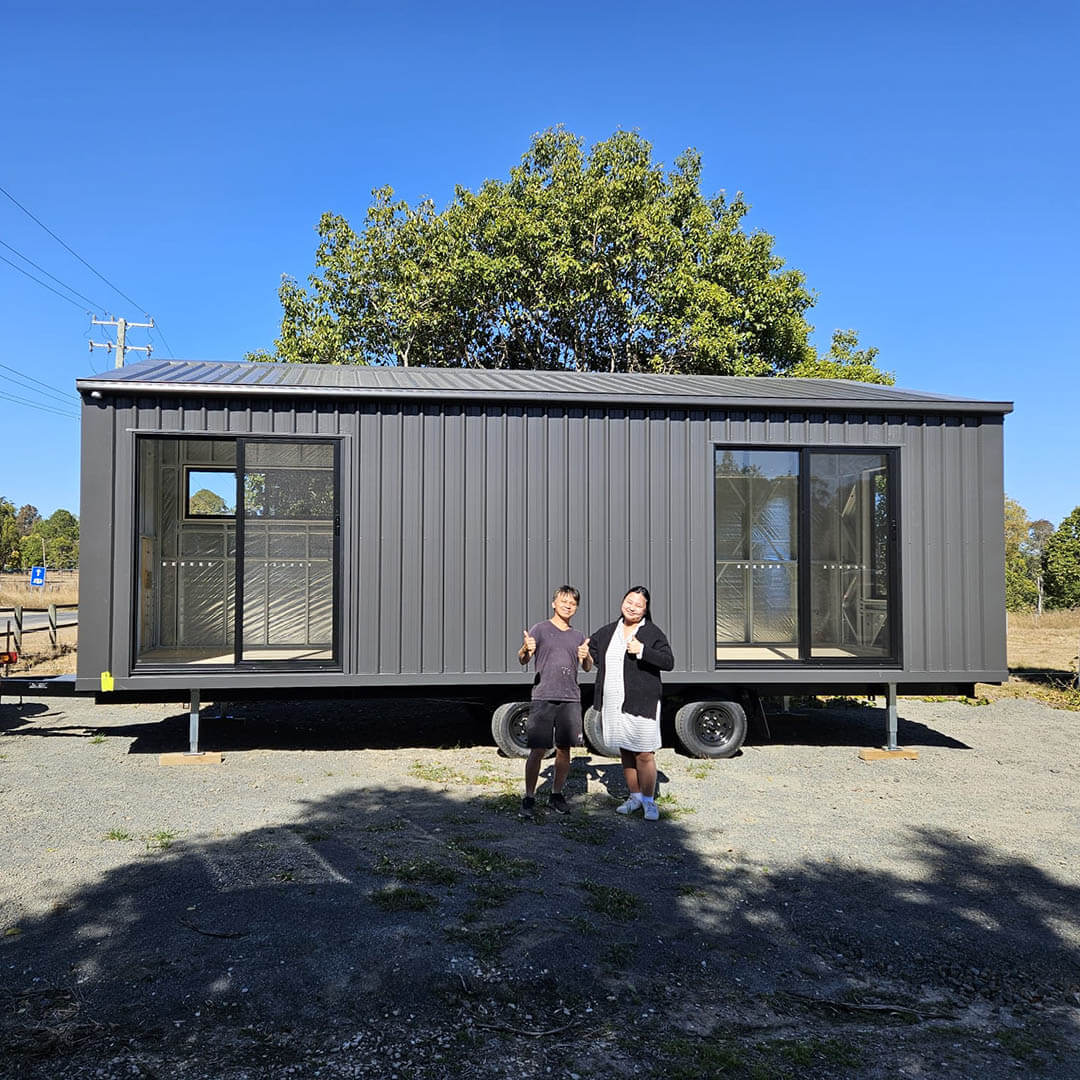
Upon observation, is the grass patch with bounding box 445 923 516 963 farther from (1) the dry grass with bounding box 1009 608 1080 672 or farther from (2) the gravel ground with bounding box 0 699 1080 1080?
(1) the dry grass with bounding box 1009 608 1080 672

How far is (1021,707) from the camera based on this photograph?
31.6ft

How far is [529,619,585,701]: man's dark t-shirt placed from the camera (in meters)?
5.03

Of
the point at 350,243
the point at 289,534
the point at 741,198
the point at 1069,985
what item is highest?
the point at 741,198

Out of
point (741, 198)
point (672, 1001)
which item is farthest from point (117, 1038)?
point (741, 198)

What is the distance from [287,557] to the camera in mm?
8125

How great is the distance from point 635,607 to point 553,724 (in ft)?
2.90

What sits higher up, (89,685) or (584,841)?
(89,685)

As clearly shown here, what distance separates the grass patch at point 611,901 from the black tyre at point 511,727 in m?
2.71

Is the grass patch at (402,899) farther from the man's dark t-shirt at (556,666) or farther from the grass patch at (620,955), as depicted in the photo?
the man's dark t-shirt at (556,666)

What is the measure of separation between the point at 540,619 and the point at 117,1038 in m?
4.21

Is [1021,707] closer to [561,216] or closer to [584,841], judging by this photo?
[584,841]

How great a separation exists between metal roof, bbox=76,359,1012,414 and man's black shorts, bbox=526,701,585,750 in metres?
2.54

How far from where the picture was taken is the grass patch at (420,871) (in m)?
4.02

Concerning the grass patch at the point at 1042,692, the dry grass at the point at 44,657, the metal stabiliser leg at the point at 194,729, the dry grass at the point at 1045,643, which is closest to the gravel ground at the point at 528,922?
the metal stabiliser leg at the point at 194,729
